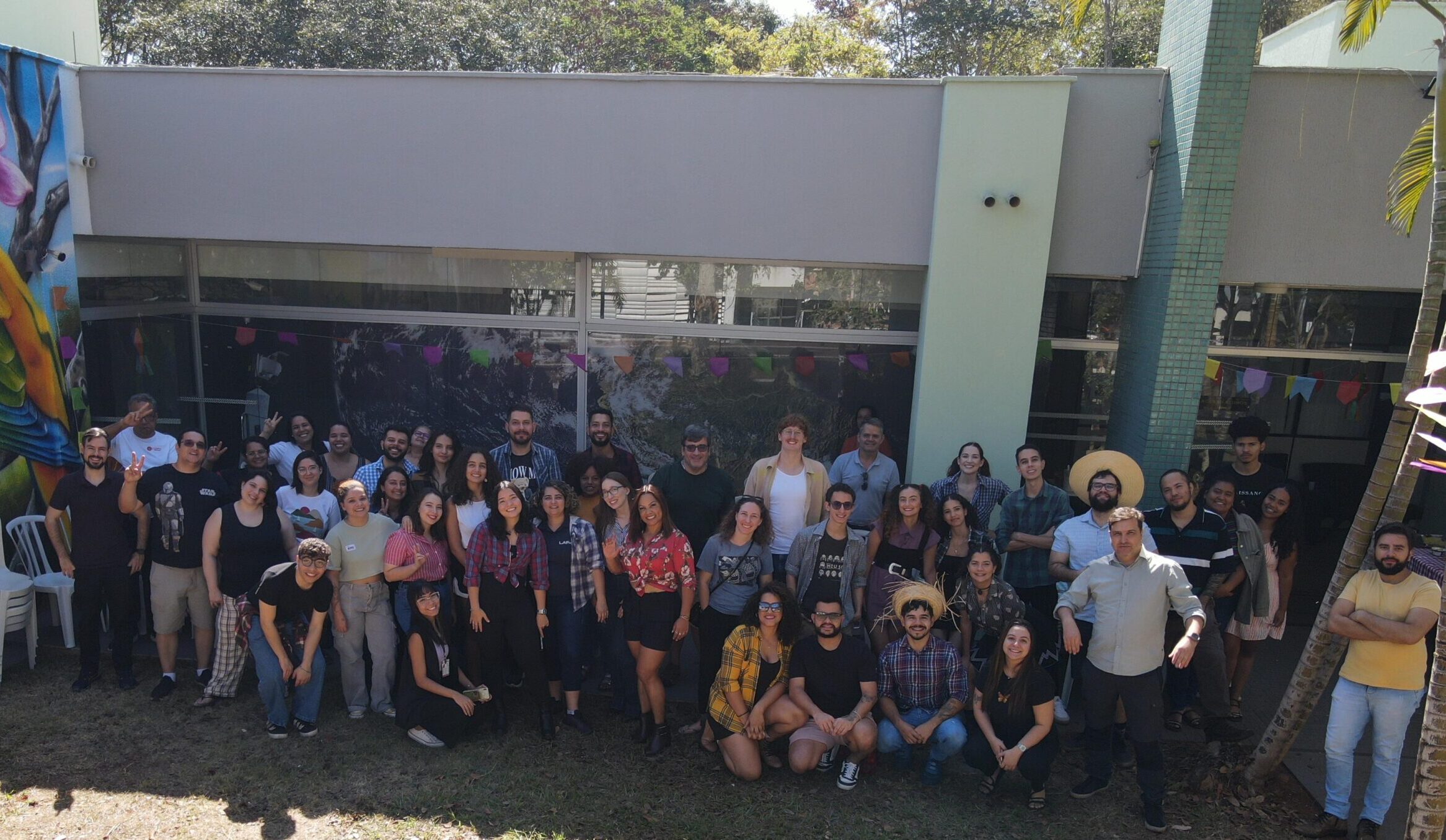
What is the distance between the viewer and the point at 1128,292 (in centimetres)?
730

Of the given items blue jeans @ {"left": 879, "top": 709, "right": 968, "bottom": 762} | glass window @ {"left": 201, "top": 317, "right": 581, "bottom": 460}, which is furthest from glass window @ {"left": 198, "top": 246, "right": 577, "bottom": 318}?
blue jeans @ {"left": 879, "top": 709, "right": 968, "bottom": 762}

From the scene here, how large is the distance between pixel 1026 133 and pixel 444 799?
5.81 m

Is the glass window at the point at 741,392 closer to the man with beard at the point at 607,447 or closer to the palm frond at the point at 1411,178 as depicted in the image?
the man with beard at the point at 607,447

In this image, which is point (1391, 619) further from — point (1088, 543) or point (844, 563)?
point (844, 563)

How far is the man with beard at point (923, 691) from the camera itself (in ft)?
16.4

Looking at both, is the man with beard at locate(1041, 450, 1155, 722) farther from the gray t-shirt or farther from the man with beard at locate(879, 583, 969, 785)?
the gray t-shirt

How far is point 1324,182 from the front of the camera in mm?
6746

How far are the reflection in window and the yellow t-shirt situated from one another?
10.2 ft

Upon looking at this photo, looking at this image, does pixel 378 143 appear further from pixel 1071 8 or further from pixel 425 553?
pixel 1071 8

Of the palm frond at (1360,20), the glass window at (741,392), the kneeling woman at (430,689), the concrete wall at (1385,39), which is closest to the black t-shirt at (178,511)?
the kneeling woman at (430,689)

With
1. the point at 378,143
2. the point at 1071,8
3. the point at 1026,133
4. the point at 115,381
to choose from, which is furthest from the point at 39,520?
the point at 1071,8

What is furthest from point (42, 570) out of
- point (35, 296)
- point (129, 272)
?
point (129, 272)

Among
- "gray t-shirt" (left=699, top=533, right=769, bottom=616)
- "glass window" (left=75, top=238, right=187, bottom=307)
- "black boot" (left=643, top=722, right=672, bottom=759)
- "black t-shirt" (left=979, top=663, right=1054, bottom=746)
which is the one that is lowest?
"black boot" (left=643, top=722, right=672, bottom=759)

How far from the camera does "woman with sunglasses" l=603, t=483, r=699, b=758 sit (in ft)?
17.3
